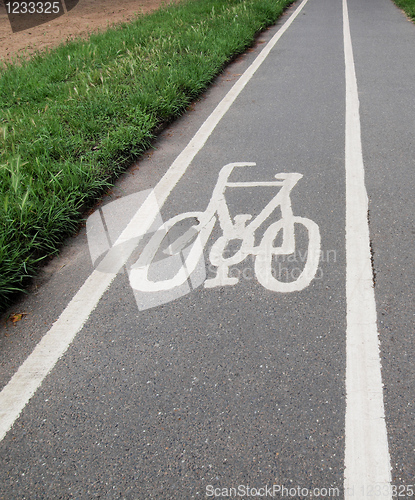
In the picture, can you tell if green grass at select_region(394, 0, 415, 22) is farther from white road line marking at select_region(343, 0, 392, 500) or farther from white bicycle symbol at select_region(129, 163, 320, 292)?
white bicycle symbol at select_region(129, 163, 320, 292)

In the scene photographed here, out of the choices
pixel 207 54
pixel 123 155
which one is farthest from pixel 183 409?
pixel 207 54

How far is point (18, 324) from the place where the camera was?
2881 mm

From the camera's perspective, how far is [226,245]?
3.45 metres

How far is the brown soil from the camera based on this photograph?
11391mm

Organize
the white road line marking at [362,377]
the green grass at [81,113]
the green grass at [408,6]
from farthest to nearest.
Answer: the green grass at [408,6] → the green grass at [81,113] → the white road line marking at [362,377]

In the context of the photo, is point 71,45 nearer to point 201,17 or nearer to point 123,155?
point 201,17

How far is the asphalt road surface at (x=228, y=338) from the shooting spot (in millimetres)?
1997

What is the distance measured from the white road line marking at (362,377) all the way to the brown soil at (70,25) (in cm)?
968

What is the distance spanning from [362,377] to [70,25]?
15.1 m

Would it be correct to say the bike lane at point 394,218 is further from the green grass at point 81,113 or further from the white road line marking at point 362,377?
the green grass at point 81,113

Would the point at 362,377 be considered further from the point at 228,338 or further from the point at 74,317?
the point at 74,317

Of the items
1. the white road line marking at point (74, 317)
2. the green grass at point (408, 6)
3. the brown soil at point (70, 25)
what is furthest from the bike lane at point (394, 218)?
the brown soil at point (70, 25)

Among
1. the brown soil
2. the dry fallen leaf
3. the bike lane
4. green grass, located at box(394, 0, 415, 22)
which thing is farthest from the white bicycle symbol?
green grass, located at box(394, 0, 415, 22)

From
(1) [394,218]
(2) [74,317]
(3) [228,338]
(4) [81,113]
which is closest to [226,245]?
(3) [228,338]
